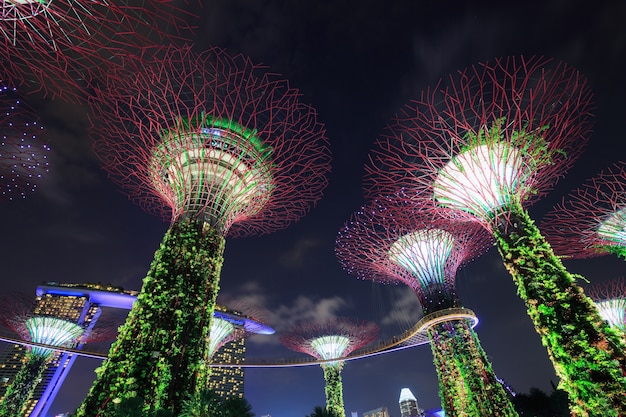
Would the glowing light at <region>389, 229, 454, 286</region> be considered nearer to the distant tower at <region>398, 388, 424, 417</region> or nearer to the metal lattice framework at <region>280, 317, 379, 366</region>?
the metal lattice framework at <region>280, 317, 379, 366</region>

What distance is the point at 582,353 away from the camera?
28.2 feet

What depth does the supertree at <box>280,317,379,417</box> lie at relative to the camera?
101 ft

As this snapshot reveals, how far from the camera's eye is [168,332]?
32.4 ft

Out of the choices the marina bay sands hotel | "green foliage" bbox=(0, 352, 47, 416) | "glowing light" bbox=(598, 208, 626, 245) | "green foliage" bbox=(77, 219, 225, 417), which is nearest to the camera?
"green foliage" bbox=(77, 219, 225, 417)

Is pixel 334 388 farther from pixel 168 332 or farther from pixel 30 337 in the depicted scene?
pixel 30 337

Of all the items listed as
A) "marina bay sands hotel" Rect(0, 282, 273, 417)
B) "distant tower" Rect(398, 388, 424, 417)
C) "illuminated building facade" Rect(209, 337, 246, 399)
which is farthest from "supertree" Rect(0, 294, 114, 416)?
"distant tower" Rect(398, 388, 424, 417)

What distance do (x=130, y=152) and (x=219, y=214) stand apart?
4478 mm

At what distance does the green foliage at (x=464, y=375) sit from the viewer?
16.5m

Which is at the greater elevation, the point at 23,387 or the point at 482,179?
the point at 482,179

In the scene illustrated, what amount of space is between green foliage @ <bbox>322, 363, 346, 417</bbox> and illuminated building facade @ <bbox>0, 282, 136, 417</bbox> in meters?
24.3

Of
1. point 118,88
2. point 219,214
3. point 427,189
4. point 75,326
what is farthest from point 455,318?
point 75,326

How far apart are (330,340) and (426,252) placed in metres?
15.7

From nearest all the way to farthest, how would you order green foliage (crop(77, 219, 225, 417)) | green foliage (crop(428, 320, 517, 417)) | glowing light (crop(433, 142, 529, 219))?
green foliage (crop(77, 219, 225, 417)) → glowing light (crop(433, 142, 529, 219)) → green foliage (crop(428, 320, 517, 417))

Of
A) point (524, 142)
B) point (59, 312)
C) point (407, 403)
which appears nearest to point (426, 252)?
point (524, 142)
